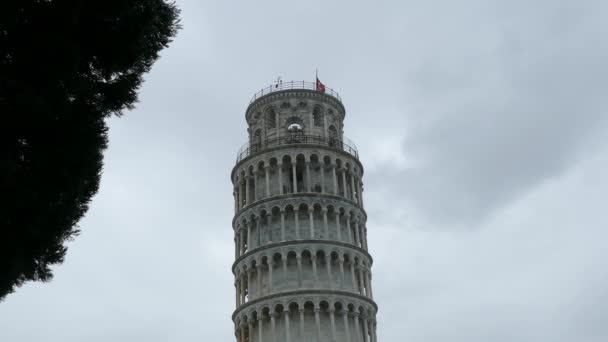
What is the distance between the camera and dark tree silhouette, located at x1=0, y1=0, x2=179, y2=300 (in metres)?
11.3

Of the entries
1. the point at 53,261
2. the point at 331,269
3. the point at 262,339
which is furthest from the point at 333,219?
the point at 53,261

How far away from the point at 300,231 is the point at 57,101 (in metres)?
39.3

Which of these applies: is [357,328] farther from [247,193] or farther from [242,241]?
[247,193]

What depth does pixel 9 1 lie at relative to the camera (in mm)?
10953

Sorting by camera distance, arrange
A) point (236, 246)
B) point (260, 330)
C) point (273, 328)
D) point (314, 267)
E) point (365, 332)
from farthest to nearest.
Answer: point (236, 246)
point (314, 267)
point (365, 332)
point (260, 330)
point (273, 328)

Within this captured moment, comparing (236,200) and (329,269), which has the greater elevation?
(236,200)

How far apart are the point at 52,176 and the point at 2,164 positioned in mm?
1225

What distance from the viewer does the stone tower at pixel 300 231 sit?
157 feet

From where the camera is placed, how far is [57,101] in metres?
11.6

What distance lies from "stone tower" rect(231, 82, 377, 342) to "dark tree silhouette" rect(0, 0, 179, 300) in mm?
35812

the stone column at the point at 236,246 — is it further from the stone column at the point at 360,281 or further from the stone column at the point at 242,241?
the stone column at the point at 360,281

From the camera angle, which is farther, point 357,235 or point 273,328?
point 357,235

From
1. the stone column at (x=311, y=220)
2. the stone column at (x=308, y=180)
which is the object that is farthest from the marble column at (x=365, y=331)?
the stone column at (x=308, y=180)

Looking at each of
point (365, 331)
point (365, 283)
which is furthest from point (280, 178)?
point (365, 331)
